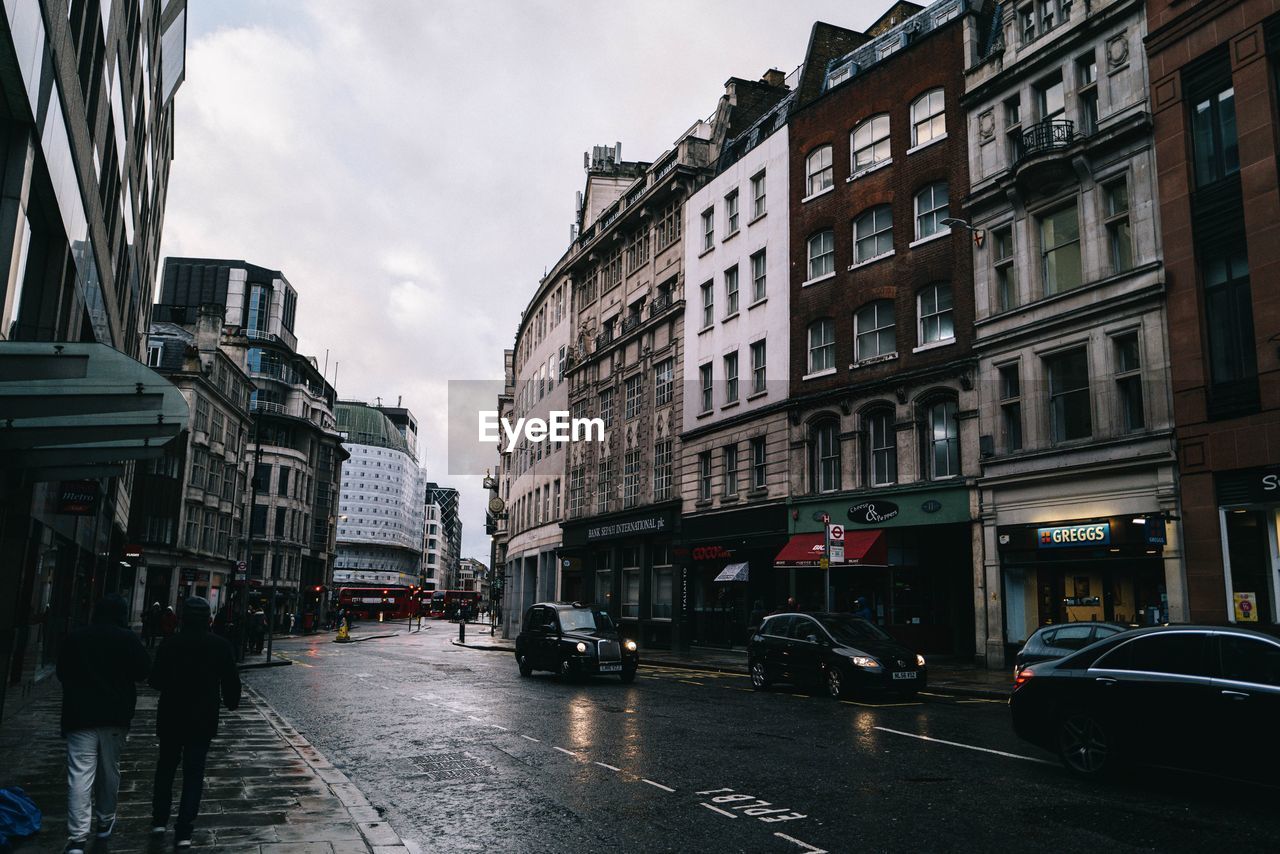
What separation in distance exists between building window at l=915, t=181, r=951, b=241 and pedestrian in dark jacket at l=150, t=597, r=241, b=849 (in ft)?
83.9

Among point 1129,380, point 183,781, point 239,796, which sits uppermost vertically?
point 1129,380

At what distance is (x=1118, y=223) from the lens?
23.1 metres

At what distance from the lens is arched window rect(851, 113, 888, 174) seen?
3114cm

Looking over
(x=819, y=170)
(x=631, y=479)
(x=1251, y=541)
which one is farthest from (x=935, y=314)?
(x=631, y=479)

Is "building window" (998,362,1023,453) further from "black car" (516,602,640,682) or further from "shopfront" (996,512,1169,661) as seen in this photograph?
"black car" (516,602,640,682)

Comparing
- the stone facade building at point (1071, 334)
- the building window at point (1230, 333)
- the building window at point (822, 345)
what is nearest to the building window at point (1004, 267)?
the stone facade building at point (1071, 334)

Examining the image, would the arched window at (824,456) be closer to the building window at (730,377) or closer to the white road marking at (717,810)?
the building window at (730,377)

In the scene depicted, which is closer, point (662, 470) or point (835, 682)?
point (835, 682)

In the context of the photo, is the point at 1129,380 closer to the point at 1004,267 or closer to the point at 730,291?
the point at 1004,267

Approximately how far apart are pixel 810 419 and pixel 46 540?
22.5m

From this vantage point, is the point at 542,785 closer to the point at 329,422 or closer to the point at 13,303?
the point at 13,303

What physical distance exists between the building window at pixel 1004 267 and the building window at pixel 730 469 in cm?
1298

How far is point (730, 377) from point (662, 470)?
645 cm

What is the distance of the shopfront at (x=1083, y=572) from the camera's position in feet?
69.7
